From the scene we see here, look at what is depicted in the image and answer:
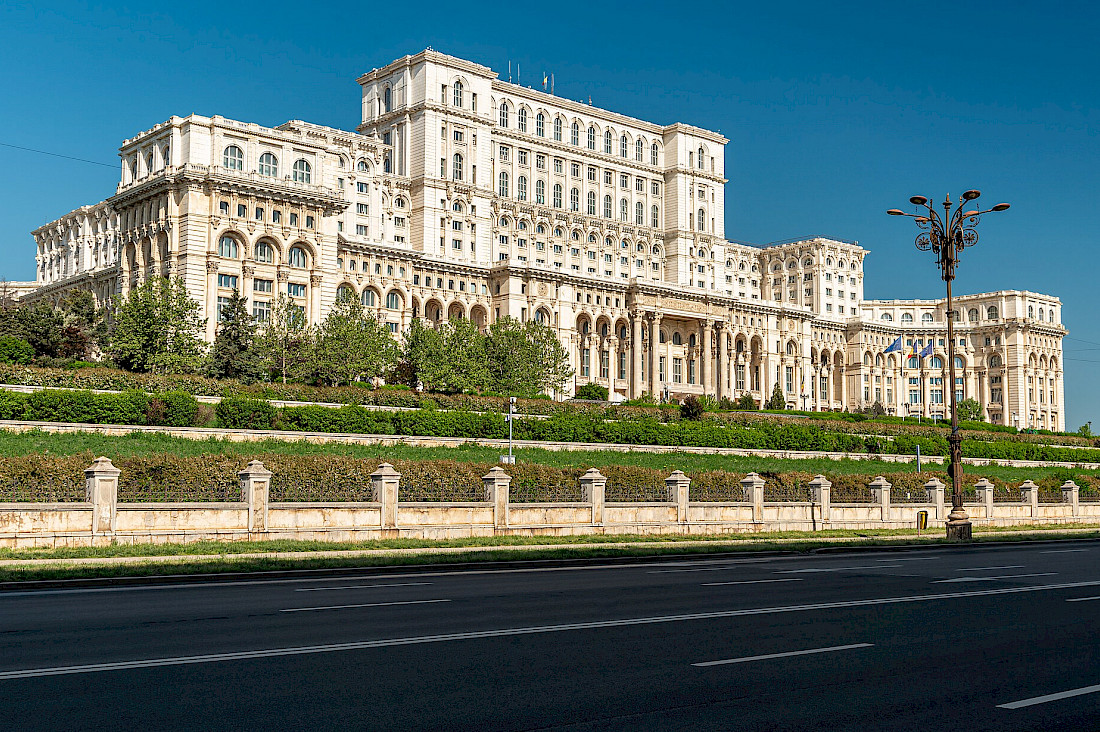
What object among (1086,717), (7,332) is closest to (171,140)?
(7,332)

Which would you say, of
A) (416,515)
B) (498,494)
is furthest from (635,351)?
(416,515)

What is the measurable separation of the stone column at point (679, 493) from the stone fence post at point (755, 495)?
3.12 m

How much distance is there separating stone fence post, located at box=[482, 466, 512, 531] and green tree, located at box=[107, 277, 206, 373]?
A: 40.4 m

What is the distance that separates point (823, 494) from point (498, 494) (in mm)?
15093

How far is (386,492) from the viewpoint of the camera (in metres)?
31.8

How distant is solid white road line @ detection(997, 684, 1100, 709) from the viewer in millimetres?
9422

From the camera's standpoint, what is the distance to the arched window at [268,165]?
84037 mm

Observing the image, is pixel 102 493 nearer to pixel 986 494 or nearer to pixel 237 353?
pixel 986 494

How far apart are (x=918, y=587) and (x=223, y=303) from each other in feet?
232

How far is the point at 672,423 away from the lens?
75.1m

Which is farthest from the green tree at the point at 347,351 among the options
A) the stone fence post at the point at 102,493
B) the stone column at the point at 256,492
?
the stone fence post at the point at 102,493

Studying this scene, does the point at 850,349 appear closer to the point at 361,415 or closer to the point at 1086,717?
the point at 361,415

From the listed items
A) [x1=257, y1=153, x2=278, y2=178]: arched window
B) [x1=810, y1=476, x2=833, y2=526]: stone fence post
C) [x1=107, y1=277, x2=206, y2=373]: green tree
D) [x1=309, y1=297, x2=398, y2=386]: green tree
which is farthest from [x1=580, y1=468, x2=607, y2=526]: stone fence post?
[x1=257, y1=153, x2=278, y2=178]: arched window

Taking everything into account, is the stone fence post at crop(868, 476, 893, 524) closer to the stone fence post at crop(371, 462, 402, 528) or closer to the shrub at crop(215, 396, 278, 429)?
the stone fence post at crop(371, 462, 402, 528)
